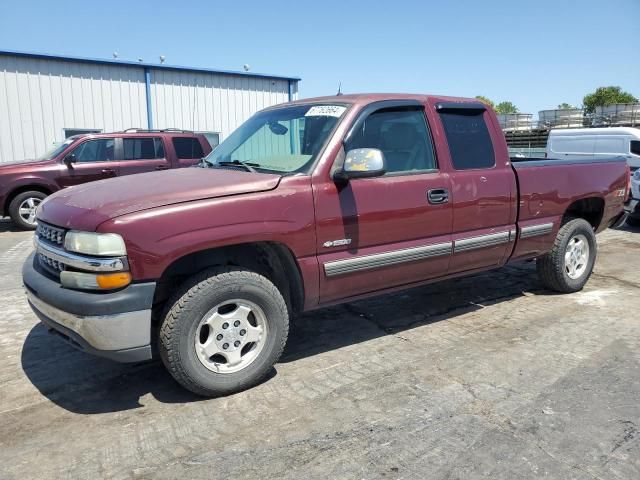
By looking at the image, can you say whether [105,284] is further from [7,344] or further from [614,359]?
[614,359]

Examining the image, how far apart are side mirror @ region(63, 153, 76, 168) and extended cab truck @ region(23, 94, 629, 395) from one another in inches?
273

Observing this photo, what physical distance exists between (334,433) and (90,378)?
1.82 metres

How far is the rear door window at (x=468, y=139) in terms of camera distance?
14.0ft

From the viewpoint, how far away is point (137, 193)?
3.09 metres

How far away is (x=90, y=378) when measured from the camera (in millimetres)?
3576

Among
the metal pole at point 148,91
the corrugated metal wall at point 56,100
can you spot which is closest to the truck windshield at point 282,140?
the corrugated metal wall at point 56,100

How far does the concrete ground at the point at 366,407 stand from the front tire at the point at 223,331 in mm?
171

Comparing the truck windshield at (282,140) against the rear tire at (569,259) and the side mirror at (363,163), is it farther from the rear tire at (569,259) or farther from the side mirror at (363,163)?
the rear tire at (569,259)

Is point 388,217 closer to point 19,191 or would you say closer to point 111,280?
point 111,280

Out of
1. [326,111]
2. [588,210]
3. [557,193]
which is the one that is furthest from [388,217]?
[588,210]

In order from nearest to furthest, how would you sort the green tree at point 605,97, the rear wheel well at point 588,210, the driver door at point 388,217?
the driver door at point 388,217
the rear wheel well at point 588,210
the green tree at point 605,97

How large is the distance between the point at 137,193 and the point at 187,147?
331 inches

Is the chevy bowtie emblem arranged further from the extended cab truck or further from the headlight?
the headlight

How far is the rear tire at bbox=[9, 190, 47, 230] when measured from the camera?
32.1 ft
